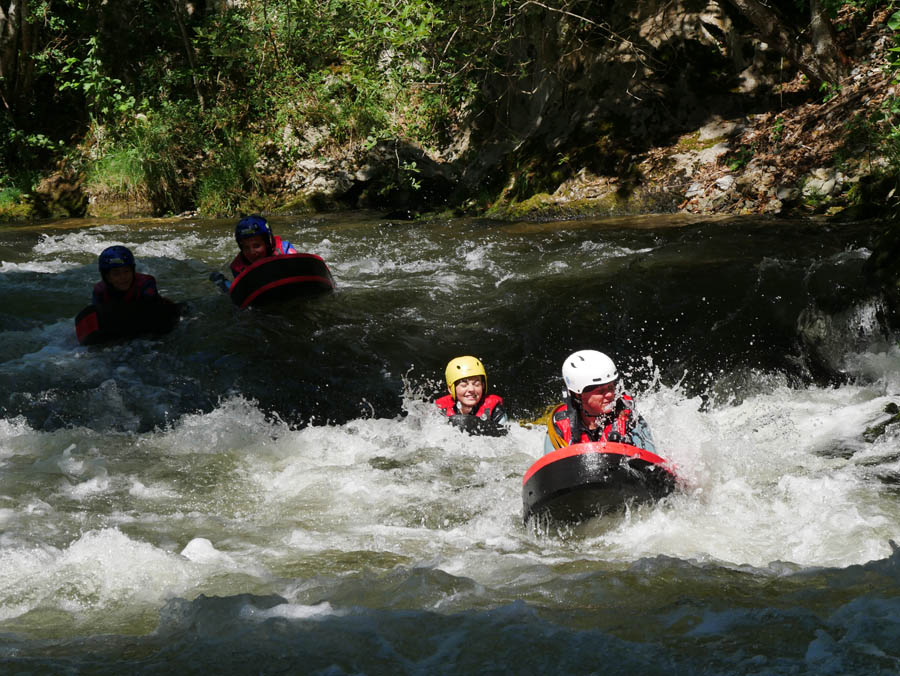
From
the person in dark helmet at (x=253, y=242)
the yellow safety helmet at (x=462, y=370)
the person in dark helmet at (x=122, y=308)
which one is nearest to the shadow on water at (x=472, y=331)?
the person in dark helmet at (x=122, y=308)

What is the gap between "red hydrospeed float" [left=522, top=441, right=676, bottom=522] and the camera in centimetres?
420

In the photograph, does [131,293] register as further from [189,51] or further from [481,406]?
[189,51]

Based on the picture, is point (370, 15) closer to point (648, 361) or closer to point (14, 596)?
point (648, 361)

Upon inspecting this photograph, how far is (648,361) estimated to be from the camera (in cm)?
670

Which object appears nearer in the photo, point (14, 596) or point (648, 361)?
point (14, 596)

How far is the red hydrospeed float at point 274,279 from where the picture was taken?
26.6 ft

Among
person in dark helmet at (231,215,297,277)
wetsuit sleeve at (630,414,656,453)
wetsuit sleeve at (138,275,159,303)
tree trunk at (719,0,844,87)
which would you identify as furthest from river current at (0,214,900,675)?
tree trunk at (719,0,844,87)

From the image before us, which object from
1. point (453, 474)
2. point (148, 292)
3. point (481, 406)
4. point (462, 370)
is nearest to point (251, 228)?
point (148, 292)

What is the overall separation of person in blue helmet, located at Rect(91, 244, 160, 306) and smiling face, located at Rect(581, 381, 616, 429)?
14.9 ft

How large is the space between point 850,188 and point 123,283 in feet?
24.0

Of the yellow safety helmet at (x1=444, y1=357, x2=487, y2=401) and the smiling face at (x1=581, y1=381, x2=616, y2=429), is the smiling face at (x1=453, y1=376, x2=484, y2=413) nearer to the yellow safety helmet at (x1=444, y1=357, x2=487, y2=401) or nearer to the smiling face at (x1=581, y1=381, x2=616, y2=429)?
the yellow safety helmet at (x1=444, y1=357, x2=487, y2=401)

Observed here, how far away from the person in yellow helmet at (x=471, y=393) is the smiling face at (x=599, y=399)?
1.16 m

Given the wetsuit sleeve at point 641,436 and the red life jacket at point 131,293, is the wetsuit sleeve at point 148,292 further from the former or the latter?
the wetsuit sleeve at point 641,436

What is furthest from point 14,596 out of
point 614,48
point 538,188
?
point 614,48
